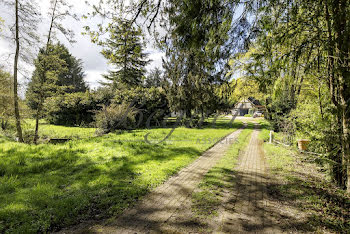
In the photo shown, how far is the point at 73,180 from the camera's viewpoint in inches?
178

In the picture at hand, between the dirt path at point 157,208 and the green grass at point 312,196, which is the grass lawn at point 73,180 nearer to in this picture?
the dirt path at point 157,208

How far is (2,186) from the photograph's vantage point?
3.87m

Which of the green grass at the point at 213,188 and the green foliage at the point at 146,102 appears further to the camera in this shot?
the green foliage at the point at 146,102

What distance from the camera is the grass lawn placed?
297cm

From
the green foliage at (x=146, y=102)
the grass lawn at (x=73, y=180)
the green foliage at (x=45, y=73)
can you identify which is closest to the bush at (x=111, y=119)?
the green foliage at (x=45, y=73)

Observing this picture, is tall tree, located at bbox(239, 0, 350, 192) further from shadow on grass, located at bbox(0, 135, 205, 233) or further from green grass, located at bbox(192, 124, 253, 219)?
shadow on grass, located at bbox(0, 135, 205, 233)

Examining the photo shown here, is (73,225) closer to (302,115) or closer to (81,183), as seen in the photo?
(81,183)

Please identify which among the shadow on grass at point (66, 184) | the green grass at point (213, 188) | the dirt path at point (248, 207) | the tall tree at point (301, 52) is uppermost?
the tall tree at point (301, 52)

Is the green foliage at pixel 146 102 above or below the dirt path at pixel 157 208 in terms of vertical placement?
above

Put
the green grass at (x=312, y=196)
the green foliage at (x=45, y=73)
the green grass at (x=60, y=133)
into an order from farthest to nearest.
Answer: the green grass at (x=60, y=133)
the green foliage at (x=45, y=73)
the green grass at (x=312, y=196)

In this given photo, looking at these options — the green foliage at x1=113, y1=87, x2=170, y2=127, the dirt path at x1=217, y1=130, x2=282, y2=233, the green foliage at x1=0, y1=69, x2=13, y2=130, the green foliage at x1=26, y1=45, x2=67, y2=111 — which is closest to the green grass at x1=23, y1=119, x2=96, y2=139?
the green foliage at x1=0, y1=69, x2=13, y2=130

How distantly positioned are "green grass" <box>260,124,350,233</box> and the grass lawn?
308 centimetres

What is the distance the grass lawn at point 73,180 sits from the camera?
297 cm

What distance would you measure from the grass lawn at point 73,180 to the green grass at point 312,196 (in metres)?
3.08
